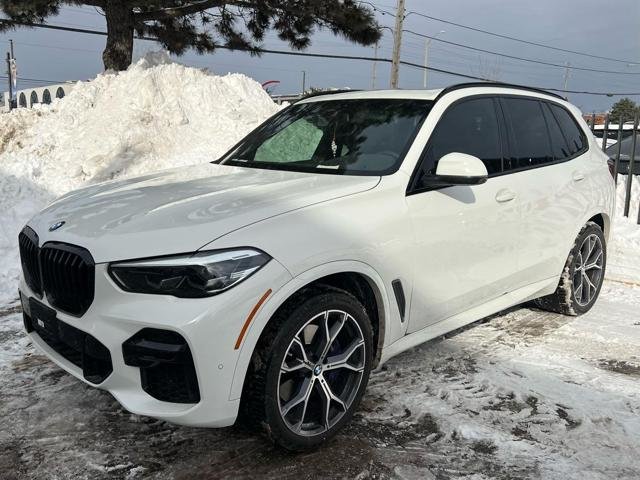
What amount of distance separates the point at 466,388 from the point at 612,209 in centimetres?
262

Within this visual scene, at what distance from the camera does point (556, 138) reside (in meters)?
4.63

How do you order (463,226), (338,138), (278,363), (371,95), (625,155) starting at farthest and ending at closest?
1. (625,155)
2. (371,95)
3. (338,138)
4. (463,226)
5. (278,363)

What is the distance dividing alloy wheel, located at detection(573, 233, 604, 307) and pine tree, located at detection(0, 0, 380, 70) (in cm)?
798

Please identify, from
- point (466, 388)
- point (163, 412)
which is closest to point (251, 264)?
point (163, 412)

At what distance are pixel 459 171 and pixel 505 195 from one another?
2.56ft

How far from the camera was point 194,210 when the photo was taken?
9.02 ft

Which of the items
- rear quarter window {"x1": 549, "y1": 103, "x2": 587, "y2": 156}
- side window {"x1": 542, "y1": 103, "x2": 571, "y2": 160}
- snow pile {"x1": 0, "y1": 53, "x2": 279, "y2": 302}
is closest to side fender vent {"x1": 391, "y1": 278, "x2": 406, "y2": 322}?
side window {"x1": 542, "y1": 103, "x2": 571, "y2": 160}

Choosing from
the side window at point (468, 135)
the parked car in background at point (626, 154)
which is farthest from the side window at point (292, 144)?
the parked car in background at point (626, 154)

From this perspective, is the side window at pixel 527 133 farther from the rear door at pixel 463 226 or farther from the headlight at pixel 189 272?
the headlight at pixel 189 272

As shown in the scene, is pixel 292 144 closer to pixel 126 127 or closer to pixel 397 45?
pixel 126 127

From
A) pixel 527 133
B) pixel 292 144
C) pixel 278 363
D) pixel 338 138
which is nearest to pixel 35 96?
pixel 292 144

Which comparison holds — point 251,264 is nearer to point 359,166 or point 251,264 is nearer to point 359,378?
point 359,378

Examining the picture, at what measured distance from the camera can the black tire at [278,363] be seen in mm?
2545

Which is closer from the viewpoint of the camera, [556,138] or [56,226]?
[56,226]
